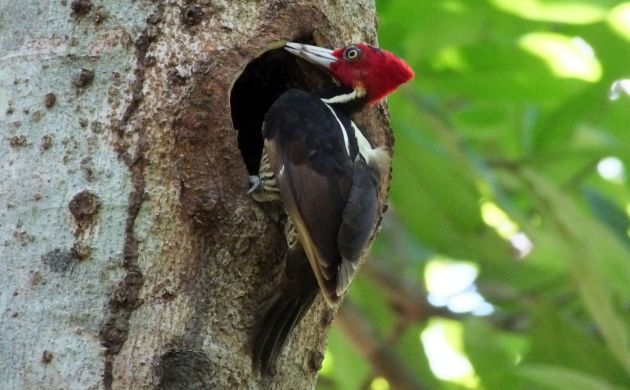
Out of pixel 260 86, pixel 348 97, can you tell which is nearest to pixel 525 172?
pixel 348 97

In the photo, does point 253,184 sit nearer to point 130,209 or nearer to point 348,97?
point 130,209

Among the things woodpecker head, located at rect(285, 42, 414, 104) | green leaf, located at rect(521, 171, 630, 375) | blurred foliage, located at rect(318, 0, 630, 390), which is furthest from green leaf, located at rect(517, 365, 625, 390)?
woodpecker head, located at rect(285, 42, 414, 104)

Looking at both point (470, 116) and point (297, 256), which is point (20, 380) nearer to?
point (297, 256)

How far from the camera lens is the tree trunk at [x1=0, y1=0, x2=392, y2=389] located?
295 cm

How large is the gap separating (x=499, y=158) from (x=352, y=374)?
1306mm

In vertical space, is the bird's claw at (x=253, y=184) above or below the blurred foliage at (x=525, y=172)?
above

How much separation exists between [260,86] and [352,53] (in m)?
0.71

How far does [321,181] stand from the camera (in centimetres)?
371

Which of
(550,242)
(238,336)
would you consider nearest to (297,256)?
(238,336)

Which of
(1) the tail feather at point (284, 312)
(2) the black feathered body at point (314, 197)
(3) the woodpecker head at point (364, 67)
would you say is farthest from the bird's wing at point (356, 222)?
(3) the woodpecker head at point (364, 67)

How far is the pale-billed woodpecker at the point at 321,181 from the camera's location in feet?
11.0

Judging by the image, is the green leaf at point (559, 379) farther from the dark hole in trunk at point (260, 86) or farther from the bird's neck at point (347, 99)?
the dark hole in trunk at point (260, 86)

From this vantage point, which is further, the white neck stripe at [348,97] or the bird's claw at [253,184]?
the white neck stripe at [348,97]

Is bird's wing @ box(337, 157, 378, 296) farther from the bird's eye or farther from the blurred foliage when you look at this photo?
the blurred foliage
